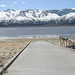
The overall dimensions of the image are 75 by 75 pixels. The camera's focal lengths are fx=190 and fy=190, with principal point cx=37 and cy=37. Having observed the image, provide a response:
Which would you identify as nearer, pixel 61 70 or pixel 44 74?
pixel 44 74

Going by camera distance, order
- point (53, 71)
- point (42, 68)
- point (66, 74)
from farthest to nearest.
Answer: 1. point (42, 68)
2. point (53, 71)
3. point (66, 74)

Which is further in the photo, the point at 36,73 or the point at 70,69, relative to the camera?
the point at 70,69

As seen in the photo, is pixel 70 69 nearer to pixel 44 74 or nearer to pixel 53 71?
pixel 53 71

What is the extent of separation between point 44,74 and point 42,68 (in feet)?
3.32

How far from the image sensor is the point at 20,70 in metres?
7.76

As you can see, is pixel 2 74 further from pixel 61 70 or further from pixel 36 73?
pixel 61 70

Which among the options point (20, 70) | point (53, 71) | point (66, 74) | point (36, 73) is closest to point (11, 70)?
point (20, 70)

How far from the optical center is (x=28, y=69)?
796cm

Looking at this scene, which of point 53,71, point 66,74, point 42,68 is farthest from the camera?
point 42,68

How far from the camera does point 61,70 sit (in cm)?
772

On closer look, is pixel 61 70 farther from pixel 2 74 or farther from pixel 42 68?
pixel 2 74

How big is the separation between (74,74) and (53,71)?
0.90 metres

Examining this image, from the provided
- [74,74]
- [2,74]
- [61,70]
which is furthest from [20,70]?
[74,74]

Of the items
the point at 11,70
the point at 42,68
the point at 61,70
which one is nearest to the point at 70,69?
the point at 61,70
